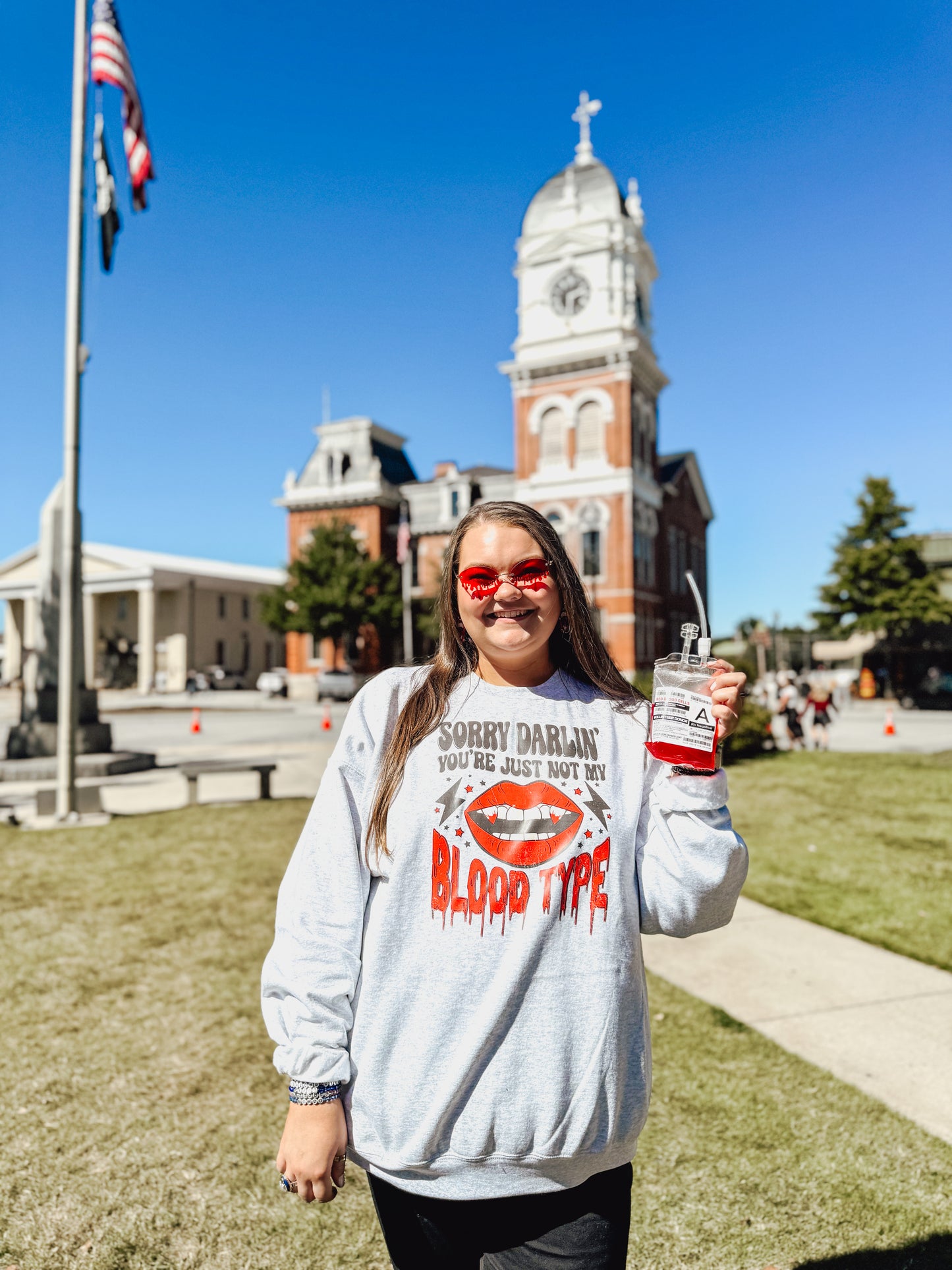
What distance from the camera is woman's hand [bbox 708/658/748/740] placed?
1.67 meters

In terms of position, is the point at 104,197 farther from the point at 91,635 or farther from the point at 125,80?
the point at 91,635

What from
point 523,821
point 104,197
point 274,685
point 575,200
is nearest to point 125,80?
point 104,197

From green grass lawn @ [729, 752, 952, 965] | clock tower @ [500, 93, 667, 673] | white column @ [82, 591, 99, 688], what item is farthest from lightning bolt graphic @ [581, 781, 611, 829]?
white column @ [82, 591, 99, 688]

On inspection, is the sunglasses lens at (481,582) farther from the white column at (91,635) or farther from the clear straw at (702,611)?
the white column at (91,635)

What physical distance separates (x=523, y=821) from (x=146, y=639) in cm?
5543

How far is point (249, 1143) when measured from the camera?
11.1ft

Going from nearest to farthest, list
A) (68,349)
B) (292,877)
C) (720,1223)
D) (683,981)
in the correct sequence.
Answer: (292,877) → (720,1223) → (683,981) → (68,349)

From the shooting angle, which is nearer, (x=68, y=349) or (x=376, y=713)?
(x=376, y=713)

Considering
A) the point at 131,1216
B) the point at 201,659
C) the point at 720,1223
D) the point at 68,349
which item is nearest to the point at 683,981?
the point at 720,1223

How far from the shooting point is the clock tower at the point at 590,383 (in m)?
38.2

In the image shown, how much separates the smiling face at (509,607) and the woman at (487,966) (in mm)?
165

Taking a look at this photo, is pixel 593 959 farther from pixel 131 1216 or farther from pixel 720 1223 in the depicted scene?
pixel 131 1216

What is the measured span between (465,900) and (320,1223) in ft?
6.77

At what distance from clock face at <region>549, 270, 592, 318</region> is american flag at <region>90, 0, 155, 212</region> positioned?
3090 centimetres
